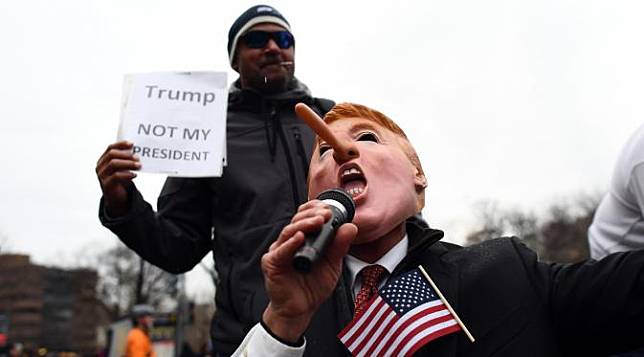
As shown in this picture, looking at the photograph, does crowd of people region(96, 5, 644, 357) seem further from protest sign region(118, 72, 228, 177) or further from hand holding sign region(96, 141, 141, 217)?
protest sign region(118, 72, 228, 177)

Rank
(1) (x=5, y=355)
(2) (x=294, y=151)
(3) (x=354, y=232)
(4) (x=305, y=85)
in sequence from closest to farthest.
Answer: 1. (3) (x=354, y=232)
2. (2) (x=294, y=151)
3. (4) (x=305, y=85)
4. (1) (x=5, y=355)

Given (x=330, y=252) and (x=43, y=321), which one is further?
(x=43, y=321)

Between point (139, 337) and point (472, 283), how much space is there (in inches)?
359

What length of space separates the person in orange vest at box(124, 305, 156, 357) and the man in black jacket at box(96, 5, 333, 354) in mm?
7403

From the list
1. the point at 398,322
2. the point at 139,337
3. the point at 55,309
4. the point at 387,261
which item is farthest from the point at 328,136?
the point at 55,309

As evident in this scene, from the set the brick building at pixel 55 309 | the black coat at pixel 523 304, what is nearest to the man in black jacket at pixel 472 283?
the black coat at pixel 523 304

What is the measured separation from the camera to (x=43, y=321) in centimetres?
7025

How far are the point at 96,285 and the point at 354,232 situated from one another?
65179 mm

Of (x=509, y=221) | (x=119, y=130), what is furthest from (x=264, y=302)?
(x=509, y=221)

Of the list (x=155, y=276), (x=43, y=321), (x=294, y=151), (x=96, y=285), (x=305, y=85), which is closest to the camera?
(x=294, y=151)

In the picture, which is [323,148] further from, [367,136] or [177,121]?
[177,121]

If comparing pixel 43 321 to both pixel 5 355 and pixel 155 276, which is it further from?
pixel 5 355

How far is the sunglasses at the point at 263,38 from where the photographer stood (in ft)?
10.6

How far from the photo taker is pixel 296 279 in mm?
1520
